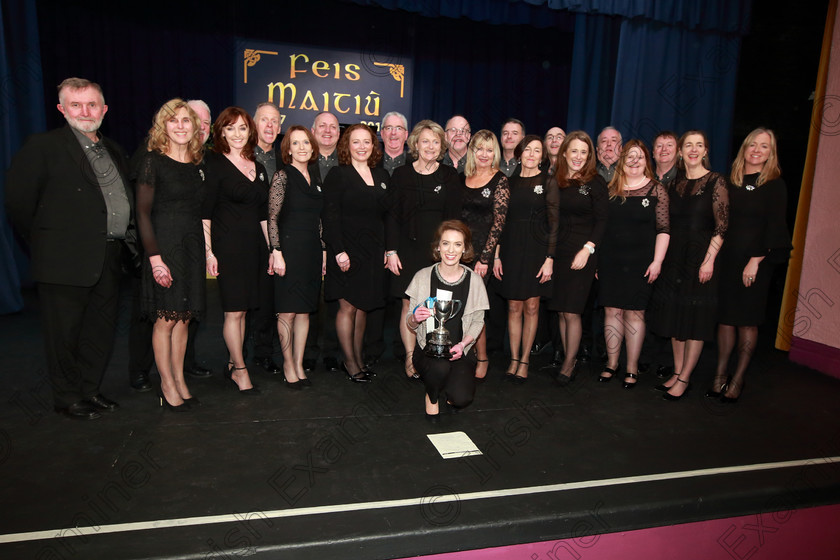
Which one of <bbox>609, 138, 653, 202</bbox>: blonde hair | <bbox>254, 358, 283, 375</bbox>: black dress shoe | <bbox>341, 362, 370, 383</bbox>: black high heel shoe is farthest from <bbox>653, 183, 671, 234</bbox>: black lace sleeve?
<bbox>254, 358, 283, 375</bbox>: black dress shoe

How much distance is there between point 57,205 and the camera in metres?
2.82

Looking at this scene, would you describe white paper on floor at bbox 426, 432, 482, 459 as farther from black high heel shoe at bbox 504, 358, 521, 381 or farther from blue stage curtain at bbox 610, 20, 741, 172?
blue stage curtain at bbox 610, 20, 741, 172

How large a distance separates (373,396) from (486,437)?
0.80 m

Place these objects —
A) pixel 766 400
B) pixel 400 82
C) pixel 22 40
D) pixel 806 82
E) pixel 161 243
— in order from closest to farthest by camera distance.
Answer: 1. pixel 161 243
2. pixel 766 400
3. pixel 22 40
4. pixel 806 82
5. pixel 400 82

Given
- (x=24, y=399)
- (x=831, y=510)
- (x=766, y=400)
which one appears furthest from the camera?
(x=766, y=400)

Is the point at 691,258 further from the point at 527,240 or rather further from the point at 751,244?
the point at 527,240

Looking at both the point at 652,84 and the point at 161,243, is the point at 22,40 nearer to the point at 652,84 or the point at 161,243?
the point at 161,243

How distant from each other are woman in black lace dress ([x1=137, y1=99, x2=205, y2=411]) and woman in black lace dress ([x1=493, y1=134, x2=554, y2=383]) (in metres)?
1.81

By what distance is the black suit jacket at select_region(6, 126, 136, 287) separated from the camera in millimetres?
2773

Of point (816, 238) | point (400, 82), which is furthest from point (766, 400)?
point (400, 82)

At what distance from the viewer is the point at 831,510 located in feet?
8.94

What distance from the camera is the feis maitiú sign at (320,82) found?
23.6 ft

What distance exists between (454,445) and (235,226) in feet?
5.40

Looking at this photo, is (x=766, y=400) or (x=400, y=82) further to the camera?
(x=400, y=82)
